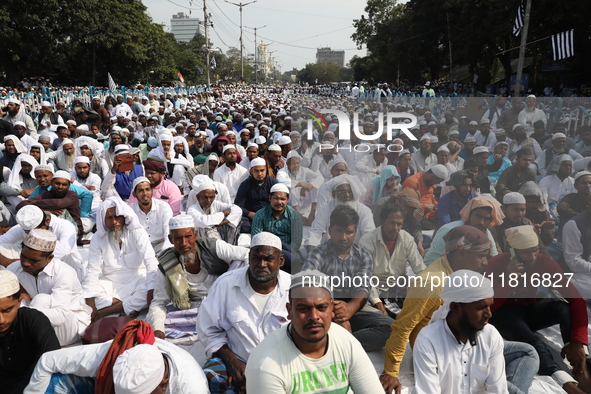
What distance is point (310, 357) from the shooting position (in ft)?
5.47

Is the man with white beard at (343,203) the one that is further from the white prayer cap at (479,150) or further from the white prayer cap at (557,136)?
the white prayer cap at (557,136)

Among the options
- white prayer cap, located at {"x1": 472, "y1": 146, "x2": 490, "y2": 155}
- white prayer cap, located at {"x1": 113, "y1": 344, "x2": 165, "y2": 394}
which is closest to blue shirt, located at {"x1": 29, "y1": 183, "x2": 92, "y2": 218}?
white prayer cap, located at {"x1": 113, "y1": 344, "x2": 165, "y2": 394}

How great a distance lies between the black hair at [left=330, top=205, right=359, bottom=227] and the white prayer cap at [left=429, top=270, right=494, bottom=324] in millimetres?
934

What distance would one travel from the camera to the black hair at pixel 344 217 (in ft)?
9.21

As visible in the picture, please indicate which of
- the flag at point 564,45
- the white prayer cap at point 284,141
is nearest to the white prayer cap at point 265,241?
the white prayer cap at point 284,141

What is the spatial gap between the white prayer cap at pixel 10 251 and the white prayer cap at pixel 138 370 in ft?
6.83

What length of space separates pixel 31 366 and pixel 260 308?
3.79ft

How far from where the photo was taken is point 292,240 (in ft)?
12.7

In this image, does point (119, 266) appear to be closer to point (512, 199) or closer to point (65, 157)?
point (512, 199)

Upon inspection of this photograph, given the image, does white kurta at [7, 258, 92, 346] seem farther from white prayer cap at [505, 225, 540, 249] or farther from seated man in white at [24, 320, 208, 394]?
white prayer cap at [505, 225, 540, 249]

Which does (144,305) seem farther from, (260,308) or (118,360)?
(118,360)

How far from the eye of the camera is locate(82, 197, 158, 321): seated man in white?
323 cm

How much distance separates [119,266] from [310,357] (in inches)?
88.5

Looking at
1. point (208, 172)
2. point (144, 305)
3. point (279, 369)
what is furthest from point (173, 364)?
point (208, 172)
